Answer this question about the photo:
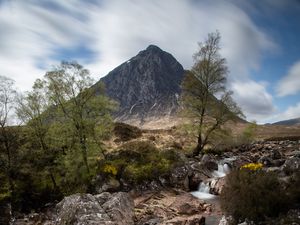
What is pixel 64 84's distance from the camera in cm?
2462

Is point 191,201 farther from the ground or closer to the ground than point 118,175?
closer to the ground

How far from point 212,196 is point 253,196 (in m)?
12.5

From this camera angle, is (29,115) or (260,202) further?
(29,115)

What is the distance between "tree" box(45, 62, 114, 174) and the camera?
76.6 feet

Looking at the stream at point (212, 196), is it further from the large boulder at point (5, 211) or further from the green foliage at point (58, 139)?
the large boulder at point (5, 211)

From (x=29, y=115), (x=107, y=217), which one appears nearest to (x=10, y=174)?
(x=29, y=115)

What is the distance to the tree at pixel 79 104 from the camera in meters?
23.3

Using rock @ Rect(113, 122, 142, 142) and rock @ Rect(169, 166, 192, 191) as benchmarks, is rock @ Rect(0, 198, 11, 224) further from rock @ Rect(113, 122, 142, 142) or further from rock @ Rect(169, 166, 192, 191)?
rock @ Rect(113, 122, 142, 142)

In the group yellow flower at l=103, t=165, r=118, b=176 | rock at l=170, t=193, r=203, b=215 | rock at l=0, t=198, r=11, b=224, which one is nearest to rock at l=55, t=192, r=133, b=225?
rock at l=170, t=193, r=203, b=215

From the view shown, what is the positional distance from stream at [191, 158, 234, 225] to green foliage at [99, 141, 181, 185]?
3721 mm

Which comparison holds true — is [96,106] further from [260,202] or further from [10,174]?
[260,202]

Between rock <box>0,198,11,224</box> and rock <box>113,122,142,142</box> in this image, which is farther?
rock <box>113,122,142,142</box>

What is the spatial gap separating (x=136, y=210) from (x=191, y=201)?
4312 mm

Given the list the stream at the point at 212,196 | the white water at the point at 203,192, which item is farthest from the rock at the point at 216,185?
the white water at the point at 203,192
